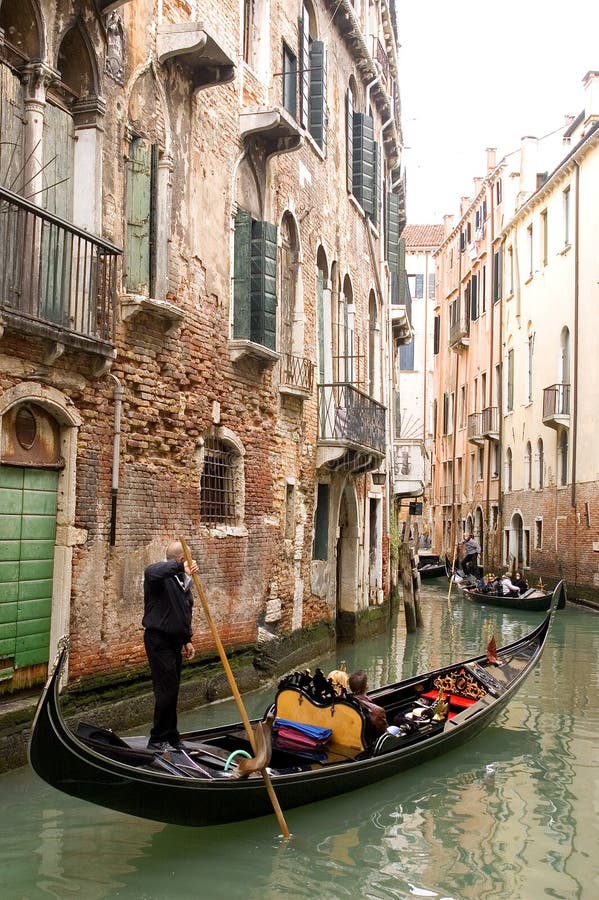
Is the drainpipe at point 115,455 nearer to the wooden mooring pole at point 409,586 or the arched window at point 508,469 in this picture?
the wooden mooring pole at point 409,586

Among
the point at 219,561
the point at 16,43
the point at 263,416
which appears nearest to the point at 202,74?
the point at 16,43

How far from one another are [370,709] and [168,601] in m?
1.56

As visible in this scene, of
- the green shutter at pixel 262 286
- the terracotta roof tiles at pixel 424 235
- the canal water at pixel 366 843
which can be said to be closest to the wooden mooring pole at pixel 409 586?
the green shutter at pixel 262 286

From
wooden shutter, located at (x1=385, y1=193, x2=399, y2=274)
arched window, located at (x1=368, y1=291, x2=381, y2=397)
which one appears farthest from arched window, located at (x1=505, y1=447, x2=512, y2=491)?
arched window, located at (x1=368, y1=291, x2=381, y2=397)

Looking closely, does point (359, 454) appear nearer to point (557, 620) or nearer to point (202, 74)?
point (202, 74)

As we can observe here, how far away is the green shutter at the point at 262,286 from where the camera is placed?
1012 centimetres

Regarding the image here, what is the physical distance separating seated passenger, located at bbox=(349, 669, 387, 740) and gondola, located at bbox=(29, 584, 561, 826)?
0.06m

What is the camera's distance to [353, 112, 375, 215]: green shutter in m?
15.0

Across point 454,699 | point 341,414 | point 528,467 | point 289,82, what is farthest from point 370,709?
point 528,467

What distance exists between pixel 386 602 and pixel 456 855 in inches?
470

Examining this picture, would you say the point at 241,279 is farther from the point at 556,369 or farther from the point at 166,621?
the point at 556,369

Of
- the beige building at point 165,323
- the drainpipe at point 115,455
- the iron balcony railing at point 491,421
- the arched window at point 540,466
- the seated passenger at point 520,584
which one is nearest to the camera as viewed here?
the beige building at point 165,323

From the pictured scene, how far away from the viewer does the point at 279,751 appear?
6.59 m

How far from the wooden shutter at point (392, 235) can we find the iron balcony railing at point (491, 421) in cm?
1111
